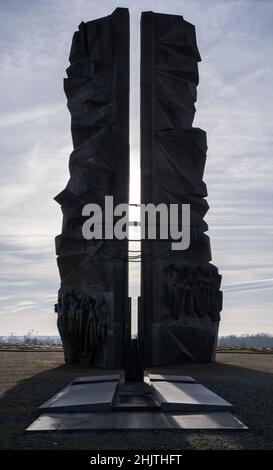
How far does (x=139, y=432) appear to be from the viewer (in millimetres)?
8680

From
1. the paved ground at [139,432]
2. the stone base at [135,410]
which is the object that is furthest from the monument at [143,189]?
the stone base at [135,410]

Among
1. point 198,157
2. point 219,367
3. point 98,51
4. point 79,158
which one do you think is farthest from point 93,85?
point 219,367

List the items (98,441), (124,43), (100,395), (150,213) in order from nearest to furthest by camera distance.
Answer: (98,441)
(100,395)
(150,213)
(124,43)

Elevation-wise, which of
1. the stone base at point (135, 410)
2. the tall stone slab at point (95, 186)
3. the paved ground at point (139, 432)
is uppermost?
the tall stone slab at point (95, 186)

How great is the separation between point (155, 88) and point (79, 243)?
26.0 ft

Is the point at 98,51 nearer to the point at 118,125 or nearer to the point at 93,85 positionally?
the point at 93,85

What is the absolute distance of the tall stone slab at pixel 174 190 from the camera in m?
24.0

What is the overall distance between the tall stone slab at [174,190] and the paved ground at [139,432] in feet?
14.6

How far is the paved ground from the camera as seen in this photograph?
310 inches

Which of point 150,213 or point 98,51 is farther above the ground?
point 98,51

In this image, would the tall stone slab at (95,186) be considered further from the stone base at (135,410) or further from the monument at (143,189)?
the stone base at (135,410)

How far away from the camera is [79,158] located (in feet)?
84.7

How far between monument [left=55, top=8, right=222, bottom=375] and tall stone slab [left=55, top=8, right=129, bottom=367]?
0.04 metres

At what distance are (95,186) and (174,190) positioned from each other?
3.54 metres
